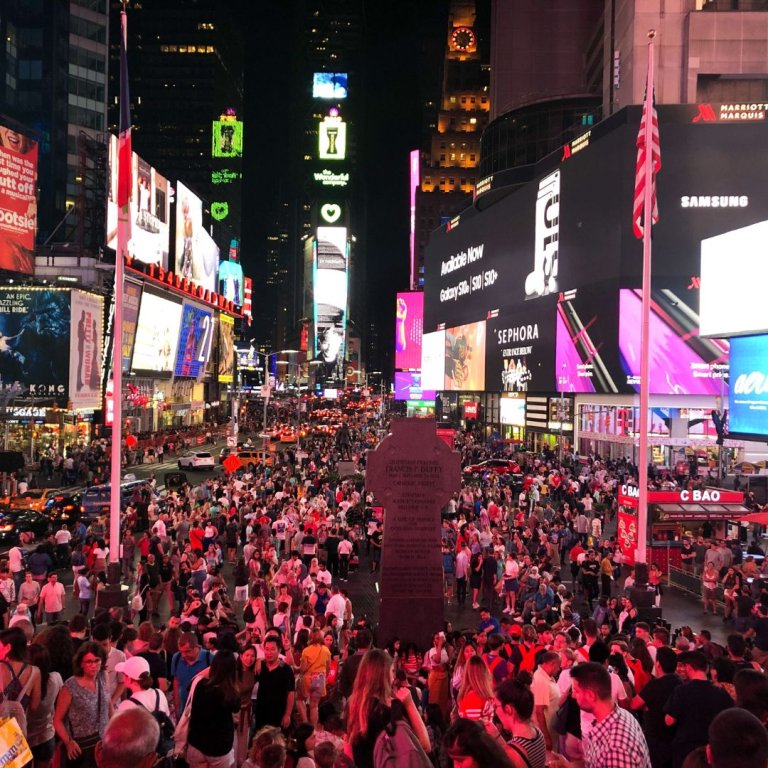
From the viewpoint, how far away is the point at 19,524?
2288 cm

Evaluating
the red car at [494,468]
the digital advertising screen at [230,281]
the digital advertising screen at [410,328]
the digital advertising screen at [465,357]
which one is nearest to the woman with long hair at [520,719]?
the red car at [494,468]

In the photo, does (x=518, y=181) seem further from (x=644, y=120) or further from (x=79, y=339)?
(x=644, y=120)

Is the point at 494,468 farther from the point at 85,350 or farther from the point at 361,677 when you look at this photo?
the point at 361,677

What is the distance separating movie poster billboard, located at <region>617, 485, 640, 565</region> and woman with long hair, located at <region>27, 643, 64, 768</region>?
15.3m

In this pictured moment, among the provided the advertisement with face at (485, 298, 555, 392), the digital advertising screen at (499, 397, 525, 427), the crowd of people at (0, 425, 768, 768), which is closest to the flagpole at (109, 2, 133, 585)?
the crowd of people at (0, 425, 768, 768)

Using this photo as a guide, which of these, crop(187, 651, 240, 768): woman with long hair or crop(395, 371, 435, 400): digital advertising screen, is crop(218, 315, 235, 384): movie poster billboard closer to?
crop(395, 371, 435, 400): digital advertising screen

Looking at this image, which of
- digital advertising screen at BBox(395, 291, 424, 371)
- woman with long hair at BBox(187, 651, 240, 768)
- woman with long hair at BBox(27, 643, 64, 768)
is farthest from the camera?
digital advertising screen at BBox(395, 291, 424, 371)

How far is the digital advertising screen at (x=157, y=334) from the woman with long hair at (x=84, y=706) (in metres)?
54.5

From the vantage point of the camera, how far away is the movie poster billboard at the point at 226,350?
91.5 meters

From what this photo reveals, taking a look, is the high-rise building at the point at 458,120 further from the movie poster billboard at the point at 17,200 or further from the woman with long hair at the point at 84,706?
the woman with long hair at the point at 84,706

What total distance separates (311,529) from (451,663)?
33.2ft

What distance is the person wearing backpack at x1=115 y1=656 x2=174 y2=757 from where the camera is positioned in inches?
250

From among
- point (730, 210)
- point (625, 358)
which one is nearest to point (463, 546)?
point (625, 358)

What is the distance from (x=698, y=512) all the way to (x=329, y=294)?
17100 centimetres
